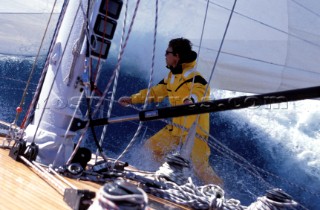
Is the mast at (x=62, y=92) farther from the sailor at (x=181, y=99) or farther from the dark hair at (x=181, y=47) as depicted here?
the dark hair at (x=181, y=47)

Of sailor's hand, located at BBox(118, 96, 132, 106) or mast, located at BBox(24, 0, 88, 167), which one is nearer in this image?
mast, located at BBox(24, 0, 88, 167)

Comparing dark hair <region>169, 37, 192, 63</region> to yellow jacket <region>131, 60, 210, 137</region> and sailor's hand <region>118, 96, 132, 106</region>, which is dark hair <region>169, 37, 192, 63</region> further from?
sailor's hand <region>118, 96, 132, 106</region>

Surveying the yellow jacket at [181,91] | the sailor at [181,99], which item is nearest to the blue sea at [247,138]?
the sailor at [181,99]

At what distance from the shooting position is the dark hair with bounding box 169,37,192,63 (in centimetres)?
279

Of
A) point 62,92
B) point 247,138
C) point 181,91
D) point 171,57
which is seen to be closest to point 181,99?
point 181,91

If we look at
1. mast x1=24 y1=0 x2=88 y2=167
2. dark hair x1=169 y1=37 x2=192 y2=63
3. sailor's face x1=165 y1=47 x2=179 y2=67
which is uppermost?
dark hair x1=169 y1=37 x2=192 y2=63

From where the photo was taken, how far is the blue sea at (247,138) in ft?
13.3

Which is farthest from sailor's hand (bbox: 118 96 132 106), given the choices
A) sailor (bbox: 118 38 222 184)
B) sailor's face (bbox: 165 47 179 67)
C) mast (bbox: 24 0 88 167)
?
mast (bbox: 24 0 88 167)

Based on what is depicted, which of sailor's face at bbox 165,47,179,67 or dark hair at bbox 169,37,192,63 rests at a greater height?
dark hair at bbox 169,37,192,63

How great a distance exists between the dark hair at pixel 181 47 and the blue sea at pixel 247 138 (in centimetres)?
75

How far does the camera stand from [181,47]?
2.79 metres

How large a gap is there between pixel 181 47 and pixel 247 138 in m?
5.01

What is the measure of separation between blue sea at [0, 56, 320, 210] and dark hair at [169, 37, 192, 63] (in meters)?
0.75

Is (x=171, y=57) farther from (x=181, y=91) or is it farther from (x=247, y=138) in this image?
(x=247, y=138)
